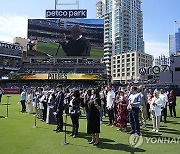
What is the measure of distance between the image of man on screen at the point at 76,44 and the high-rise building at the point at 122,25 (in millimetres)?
72364

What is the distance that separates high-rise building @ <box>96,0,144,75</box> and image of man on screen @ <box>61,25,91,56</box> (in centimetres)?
7236

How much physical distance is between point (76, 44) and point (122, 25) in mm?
92791

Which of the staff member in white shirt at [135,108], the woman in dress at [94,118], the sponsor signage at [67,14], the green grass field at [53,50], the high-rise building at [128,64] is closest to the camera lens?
the woman in dress at [94,118]

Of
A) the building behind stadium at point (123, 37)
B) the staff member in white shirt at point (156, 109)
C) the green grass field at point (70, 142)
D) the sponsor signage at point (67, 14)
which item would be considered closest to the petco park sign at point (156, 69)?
the sponsor signage at point (67, 14)

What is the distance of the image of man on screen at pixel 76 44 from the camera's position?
6862cm

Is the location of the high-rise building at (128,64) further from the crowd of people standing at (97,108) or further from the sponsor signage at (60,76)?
the crowd of people standing at (97,108)

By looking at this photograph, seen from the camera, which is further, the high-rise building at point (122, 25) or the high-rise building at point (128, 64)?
the high-rise building at point (122, 25)

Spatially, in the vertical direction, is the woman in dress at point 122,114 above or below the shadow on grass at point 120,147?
above

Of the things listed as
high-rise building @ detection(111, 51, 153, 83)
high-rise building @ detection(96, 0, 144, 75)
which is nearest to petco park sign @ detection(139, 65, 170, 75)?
high-rise building @ detection(111, 51, 153, 83)

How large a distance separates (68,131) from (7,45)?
8504cm

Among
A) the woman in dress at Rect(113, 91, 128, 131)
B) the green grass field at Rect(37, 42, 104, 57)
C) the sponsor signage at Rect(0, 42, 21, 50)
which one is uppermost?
the sponsor signage at Rect(0, 42, 21, 50)

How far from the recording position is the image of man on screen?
225ft

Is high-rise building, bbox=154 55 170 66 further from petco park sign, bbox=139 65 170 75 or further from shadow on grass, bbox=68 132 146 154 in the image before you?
shadow on grass, bbox=68 132 146 154

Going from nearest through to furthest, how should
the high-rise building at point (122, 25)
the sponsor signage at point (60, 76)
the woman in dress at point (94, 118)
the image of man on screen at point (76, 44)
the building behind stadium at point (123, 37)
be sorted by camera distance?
the woman in dress at point (94, 118)
the image of man on screen at point (76, 44)
the sponsor signage at point (60, 76)
the building behind stadium at point (123, 37)
the high-rise building at point (122, 25)
